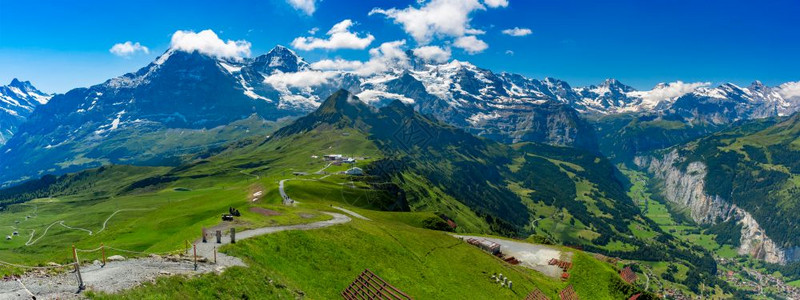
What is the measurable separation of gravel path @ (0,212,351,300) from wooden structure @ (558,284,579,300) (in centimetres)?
6437

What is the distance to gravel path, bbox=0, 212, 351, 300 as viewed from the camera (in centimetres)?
3297

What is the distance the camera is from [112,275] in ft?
124

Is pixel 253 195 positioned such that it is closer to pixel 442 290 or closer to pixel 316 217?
pixel 316 217

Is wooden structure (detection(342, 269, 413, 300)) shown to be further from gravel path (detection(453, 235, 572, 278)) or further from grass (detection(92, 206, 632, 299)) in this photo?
gravel path (detection(453, 235, 572, 278))

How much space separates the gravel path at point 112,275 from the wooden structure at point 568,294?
211 feet

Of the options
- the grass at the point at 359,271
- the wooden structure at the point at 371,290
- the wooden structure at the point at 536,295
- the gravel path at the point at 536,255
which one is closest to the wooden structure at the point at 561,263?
the gravel path at the point at 536,255

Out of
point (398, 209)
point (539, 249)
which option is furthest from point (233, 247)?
point (398, 209)

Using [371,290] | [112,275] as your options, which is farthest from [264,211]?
[112,275]

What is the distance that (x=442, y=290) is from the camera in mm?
62938

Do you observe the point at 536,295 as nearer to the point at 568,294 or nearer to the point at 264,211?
the point at 568,294

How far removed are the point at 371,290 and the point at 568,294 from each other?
50615 millimetres

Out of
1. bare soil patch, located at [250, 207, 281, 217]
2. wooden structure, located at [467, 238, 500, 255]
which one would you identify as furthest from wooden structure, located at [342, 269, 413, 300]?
wooden structure, located at [467, 238, 500, 255]

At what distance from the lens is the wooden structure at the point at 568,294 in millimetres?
84137

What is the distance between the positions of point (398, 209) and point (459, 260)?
4243 inches
